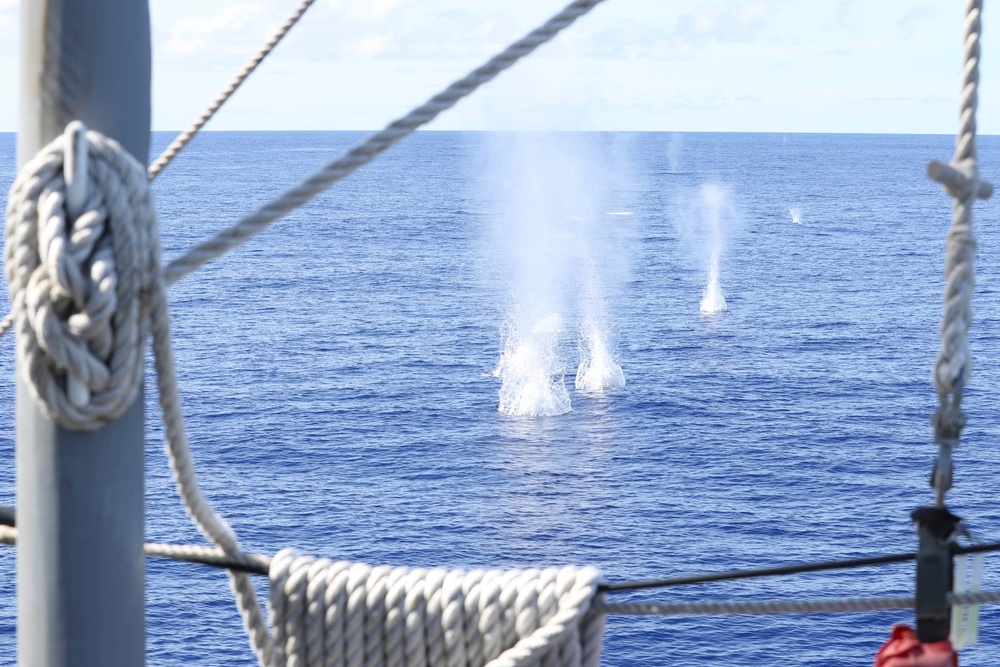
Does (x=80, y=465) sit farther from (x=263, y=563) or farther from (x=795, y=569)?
(x=795, y=569)

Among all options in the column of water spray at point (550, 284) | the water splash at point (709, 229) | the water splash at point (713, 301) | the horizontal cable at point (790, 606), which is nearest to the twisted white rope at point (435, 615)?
the horizontal cable at point (790, 606)

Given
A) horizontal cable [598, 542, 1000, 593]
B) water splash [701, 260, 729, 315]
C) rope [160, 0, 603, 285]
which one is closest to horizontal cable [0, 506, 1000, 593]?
horizontal cable [598, 542, 1000, 593]

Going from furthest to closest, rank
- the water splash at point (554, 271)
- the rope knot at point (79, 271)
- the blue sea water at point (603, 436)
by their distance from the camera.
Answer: the water splash at point (554, 271) → the blue sea water at point (603, 436) → the rope knot at point (79, 271)

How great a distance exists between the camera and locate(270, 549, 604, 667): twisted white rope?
288cm

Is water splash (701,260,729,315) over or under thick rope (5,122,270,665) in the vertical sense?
under

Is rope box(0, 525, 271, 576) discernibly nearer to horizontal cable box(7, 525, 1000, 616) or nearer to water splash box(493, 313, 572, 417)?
horizontal cable box(7, 525, 1000, 616)

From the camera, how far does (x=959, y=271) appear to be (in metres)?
2.44

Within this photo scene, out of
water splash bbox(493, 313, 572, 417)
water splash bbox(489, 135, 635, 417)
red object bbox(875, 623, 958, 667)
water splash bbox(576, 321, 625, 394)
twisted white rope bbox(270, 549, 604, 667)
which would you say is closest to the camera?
red object bbox(875, 623, 958, 667)

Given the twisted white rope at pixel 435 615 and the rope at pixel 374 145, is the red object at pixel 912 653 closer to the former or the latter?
the twisted white rope at pixel 435 615

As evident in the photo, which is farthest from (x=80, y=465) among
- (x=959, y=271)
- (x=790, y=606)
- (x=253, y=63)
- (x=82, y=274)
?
(x=959, y=271)

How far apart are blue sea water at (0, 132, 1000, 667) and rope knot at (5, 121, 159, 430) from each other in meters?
50.2

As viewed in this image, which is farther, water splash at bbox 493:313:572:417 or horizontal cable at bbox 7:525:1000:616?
water splash at bbox 493:313:572:417

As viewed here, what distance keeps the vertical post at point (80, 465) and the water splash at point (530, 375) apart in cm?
7652

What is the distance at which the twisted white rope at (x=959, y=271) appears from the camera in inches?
94.7
